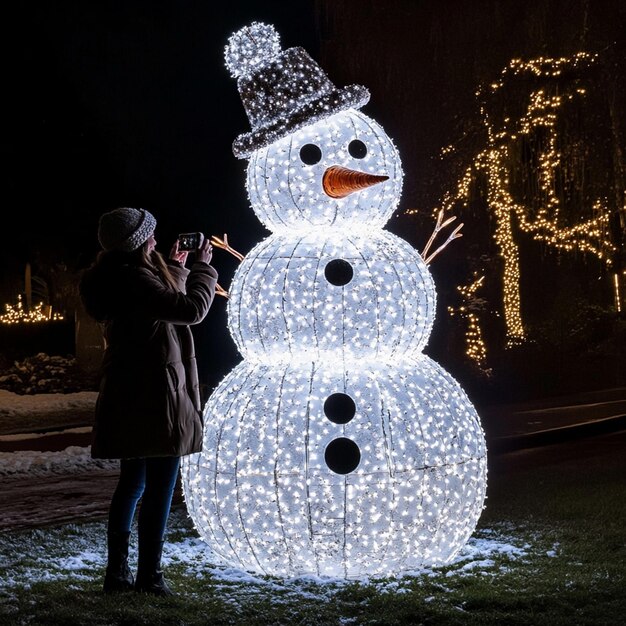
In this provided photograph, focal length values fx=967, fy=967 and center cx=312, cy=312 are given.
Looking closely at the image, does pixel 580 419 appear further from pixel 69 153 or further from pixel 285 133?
pixel 69 153

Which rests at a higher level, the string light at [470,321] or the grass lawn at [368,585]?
the string light at [470,321]

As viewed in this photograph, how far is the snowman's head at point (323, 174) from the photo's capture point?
502 cm

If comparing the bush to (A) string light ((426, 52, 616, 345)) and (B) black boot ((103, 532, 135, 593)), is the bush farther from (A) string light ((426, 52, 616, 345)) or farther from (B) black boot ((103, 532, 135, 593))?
(B) black boot ((103, 532, 135, 593))

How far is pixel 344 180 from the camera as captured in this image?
15.9 ft

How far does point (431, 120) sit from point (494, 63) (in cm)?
124

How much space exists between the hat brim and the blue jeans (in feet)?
5.76

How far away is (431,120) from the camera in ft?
47.4

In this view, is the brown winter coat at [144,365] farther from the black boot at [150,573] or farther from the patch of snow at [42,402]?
the patch of snow at [42,402]

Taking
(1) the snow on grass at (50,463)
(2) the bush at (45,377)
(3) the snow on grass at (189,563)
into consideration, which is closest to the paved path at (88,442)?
(1) the snow on grass at (50,463)

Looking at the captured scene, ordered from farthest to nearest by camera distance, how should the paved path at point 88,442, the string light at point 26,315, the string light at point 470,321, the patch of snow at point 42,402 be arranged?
the string light at point 26,315 → the string light at point 470,321 → the patch of snow at point 42,402 → the paved path at point 88,442

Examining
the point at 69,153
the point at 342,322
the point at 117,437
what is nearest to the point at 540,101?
the point at 69,153

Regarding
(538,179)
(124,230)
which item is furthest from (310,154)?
(538,179)

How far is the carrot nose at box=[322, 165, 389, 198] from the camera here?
4812 millimetres

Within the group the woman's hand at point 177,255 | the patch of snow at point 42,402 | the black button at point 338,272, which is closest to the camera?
the woman's hand at point 177,255
